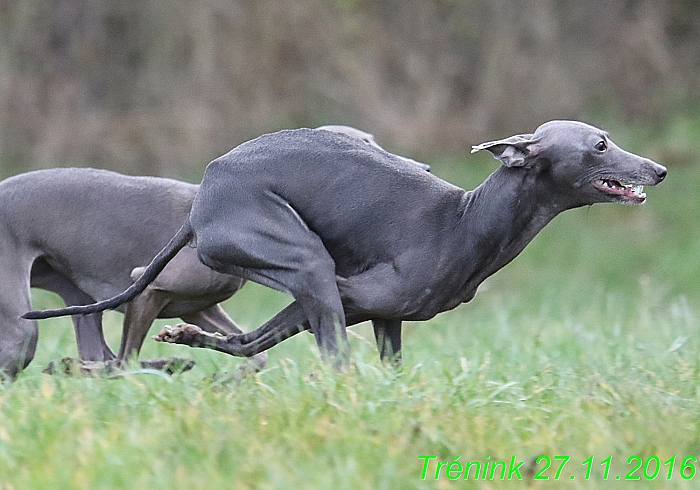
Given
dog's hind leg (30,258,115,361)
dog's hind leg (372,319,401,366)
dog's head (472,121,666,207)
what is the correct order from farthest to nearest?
dog's hind leg (30,258,115,361)
dog's hind leg (372,319,401,366)
dog's head (472,121,666,207)

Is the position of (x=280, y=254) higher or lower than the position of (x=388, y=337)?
higher

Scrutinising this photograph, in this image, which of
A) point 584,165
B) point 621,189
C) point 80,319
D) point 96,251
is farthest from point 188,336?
point 621,189

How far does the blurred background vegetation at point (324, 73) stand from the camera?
51.7 ft

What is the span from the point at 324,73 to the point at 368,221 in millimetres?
11693

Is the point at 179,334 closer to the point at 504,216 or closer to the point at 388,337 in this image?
the point at 388,337

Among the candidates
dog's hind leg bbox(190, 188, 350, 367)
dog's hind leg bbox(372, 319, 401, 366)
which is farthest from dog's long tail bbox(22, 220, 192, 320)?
dog's hind leg bbox(372, 319, 401, 366)

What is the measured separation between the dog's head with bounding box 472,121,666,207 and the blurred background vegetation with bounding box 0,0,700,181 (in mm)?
10929

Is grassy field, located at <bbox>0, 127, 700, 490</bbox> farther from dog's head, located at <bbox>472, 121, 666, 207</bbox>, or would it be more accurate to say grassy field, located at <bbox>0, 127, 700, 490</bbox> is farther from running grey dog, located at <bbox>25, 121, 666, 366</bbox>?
dog's head, located at <bbox>472, 121, 666, 207</bbox>

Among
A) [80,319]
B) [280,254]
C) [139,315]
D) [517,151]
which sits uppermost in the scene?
[517,151]

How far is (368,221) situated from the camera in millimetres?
5102

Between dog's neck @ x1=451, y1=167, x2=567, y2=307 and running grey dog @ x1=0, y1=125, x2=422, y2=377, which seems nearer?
dog's neck @ x1=451, y1=167, x2=567, y2=307

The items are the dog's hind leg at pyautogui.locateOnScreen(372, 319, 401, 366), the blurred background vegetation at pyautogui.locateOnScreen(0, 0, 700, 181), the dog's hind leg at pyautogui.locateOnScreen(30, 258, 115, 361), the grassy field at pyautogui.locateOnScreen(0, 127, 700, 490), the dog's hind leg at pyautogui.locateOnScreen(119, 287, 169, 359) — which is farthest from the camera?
the blurred background vegetation at pyautogui.locateOnScreen(0, 0, 700, 181)

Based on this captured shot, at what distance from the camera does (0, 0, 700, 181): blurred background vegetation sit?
15766 millimetres

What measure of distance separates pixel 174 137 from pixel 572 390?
11.9 m
